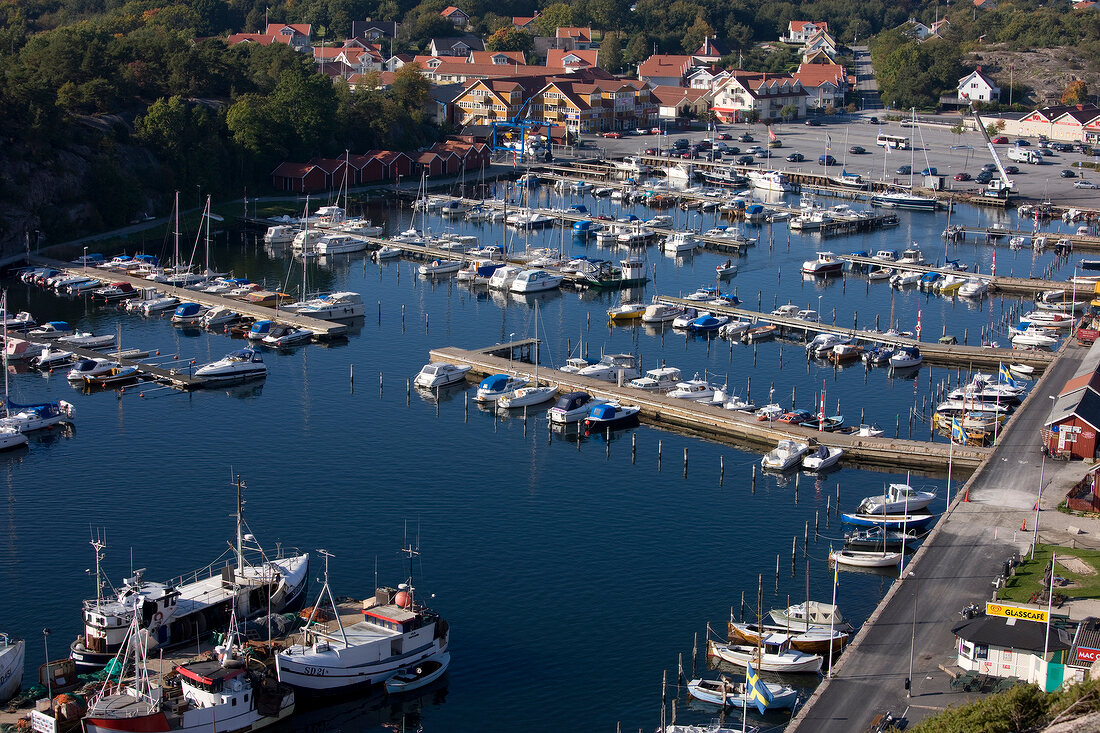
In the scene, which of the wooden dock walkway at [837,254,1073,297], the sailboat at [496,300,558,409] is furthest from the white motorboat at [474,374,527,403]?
the wooden dock walkway at [837,254,1073,297]

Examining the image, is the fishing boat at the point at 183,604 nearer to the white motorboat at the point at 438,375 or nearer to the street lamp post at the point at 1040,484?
the street lamp post at the point at 1040,484

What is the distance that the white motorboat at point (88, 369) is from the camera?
53.8 m

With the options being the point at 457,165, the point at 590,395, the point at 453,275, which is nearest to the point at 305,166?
Result: the point at 457,165

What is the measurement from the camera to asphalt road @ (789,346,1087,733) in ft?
90.6

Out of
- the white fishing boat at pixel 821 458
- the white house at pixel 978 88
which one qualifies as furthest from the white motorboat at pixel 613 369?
the white house at pixel 978 88

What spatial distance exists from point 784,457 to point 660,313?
64.5 ft

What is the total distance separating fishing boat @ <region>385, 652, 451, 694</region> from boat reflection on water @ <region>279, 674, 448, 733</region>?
0.15m

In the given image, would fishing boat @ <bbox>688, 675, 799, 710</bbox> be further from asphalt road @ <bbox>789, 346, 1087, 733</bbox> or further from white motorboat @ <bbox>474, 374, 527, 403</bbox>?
white motorboat @ <bbox>474, 374, 527, 403</bbox>

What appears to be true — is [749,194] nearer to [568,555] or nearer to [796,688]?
[568,555]

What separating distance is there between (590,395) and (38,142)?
46.7 meters

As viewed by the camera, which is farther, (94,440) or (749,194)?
(749,194)

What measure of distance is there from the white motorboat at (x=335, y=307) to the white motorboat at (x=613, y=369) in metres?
14.9

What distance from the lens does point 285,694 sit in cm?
2934

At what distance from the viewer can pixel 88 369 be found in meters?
53.9
